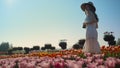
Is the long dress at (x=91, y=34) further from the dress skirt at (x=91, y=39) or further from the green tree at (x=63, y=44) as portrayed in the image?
the green tree at (x=63, y=44)

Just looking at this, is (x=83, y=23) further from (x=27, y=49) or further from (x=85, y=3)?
(x=27, y=49)

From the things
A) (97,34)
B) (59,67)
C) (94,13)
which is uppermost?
(94,13)

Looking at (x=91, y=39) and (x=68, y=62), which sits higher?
(x=91, y=39)

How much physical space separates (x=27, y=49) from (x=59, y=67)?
37.3 m

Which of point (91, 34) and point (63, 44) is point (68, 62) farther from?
point (63, 44)

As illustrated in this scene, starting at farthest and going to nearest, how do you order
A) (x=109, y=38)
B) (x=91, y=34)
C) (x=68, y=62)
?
(x=109, y=38)
(x=91, y=34)
(x=68, y=62)

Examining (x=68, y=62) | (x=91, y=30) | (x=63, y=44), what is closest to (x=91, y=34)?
(x=91, y=30)

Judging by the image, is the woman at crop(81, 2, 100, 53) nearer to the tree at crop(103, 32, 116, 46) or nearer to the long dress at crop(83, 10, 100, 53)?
the long dress at crop(83, 10, 100, 53)

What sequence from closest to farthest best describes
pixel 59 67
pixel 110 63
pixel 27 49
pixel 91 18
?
pixel 59 67 < pixel 110 63 < pixel 91 18 < pixel 27 49

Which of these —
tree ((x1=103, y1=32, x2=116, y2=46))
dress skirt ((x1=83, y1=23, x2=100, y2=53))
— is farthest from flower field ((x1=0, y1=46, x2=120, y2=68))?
tree ((x1=103, y1=32, x2=116, y2=46))

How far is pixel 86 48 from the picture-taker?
14953 millimetres

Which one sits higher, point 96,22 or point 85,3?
point 85,3

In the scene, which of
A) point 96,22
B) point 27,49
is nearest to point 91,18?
point 96,22

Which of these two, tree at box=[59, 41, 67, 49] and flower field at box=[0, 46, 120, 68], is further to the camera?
tree at box=[59, 41, 67, 49]
